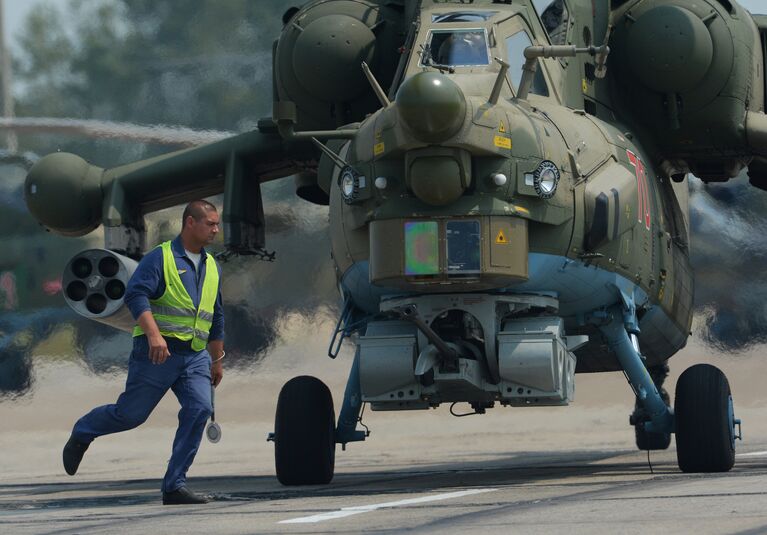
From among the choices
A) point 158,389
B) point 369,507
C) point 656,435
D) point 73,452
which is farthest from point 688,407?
point 656,435

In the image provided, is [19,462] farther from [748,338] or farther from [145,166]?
[748,338]

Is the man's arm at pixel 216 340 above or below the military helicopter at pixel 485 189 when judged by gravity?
below

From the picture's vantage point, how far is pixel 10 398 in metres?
20.9

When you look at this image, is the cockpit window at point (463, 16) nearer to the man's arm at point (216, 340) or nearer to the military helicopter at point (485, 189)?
the military helicopter at point (485, 189)

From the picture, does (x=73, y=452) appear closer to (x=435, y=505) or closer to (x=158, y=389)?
(x=158, y=389)

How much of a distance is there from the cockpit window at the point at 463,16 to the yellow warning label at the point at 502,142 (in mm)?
1566

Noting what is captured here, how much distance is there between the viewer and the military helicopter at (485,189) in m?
11.8

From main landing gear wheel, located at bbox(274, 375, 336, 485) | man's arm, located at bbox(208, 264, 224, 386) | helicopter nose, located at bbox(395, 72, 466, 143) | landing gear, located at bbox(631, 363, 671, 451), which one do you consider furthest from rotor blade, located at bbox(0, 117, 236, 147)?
man's arm, located at bbox(208, 264, 224, 386)

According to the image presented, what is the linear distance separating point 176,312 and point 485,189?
2500mm

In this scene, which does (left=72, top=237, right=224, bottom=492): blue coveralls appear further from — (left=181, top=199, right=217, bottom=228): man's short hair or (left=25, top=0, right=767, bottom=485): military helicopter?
(left=25, top=0, right=767, bottom=485): military helicopter

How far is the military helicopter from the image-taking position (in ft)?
38.7

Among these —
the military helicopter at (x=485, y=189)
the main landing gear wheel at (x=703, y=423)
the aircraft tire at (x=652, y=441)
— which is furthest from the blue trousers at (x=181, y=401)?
the aircraft tire at (x=652, y=441)

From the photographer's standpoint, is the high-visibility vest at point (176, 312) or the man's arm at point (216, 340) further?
the man's arm at point (216, 340)

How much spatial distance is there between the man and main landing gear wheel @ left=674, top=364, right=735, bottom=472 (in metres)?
4.03
